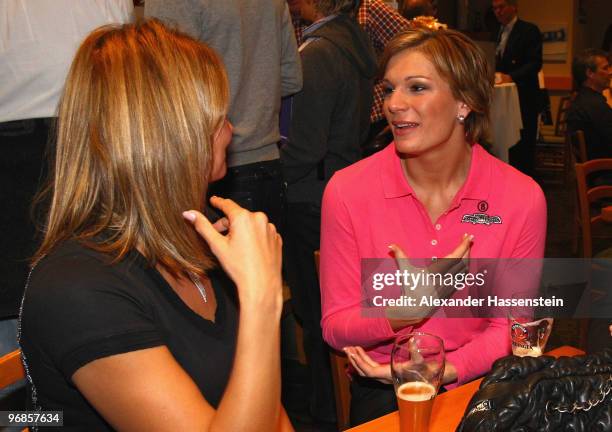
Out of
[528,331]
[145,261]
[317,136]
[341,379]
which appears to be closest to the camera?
[145,261]

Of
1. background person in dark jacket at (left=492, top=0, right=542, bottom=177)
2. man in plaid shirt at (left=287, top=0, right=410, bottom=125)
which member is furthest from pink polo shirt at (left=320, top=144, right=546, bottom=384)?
background person in dark jacket at (left=492, top=0, right=542, bottom=177)

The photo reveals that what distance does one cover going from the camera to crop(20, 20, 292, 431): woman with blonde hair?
114cm

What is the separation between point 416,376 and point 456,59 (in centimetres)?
119

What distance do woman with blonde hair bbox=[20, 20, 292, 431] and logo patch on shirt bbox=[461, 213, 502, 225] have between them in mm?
889

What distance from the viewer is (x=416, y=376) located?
1262mm

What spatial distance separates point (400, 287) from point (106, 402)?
41.7 inches

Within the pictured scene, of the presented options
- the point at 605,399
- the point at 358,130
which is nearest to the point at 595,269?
the point at 358,130

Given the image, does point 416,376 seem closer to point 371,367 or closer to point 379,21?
point 371,367

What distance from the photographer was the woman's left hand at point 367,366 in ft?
5.86

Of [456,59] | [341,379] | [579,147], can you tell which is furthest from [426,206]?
[579,147]

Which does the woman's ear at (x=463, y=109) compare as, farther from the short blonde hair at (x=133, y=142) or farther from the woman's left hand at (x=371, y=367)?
the short blonde hair at (x=133, y=142)

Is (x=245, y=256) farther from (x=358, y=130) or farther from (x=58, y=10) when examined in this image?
(x=358, y=130)

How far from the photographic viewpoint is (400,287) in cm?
203

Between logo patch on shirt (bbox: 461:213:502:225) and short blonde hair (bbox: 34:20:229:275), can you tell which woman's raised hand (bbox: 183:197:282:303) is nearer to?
short blonde hair (bbox: 34:20:229:275)
